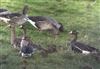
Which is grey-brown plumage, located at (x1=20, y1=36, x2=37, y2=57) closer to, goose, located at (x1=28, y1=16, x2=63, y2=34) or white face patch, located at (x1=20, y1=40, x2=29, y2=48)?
white face patch, located at (x1=20, y1=40, x2=29, y2=48)

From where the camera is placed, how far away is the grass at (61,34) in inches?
326

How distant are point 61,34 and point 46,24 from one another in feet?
1.38

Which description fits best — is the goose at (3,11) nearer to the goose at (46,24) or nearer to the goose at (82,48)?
the goose at (46,24)

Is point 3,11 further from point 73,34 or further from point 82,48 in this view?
point 82,48

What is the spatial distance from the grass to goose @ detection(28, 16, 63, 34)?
0.46 feet

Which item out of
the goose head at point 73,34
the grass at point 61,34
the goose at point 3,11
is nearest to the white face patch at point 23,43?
the grass at point 61,34

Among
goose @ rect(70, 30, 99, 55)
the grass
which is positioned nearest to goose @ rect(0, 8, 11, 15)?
the grass

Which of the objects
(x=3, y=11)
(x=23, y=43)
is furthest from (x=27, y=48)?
(x=3, y=11)

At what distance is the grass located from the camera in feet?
27.1

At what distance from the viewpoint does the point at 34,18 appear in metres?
10.0

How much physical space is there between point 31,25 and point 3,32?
79cm

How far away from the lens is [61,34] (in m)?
9.76

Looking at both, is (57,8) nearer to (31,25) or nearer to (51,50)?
(31,25)

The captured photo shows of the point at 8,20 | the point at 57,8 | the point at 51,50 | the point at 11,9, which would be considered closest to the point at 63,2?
the point at 57,8
